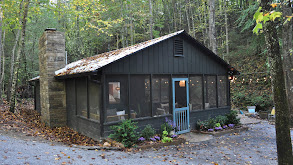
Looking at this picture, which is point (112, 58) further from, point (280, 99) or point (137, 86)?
point (280, 99)

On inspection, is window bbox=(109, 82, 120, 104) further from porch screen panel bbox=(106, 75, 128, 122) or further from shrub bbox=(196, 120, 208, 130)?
shrub bbox=(196, 120, 208, 130)

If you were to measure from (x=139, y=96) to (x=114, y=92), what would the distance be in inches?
38.1

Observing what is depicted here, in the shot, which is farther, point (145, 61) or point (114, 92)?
point (145, 61)

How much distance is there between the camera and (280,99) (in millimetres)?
3734

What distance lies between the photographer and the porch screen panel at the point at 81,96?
26.1 ft

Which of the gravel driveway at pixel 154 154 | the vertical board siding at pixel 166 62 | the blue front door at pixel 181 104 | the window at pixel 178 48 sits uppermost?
the window at pixel 178 48

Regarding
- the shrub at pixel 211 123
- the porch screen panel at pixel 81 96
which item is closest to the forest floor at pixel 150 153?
Result: the shrub at pixel 211 123

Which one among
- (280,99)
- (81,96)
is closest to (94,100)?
(81,96)

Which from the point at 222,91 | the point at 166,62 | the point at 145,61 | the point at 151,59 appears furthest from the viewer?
the point at 222,91

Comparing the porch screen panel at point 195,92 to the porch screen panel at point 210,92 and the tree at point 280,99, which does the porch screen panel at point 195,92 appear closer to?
the porch screen panel at point 210,92

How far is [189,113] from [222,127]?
1.58m

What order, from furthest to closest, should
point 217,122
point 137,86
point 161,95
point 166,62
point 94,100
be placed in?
point 217,122, point 166,62, point 161,95, point 137,86, point 94,100

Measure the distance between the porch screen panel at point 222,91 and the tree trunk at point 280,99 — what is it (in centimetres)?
632

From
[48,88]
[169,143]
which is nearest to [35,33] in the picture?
[48,88]
